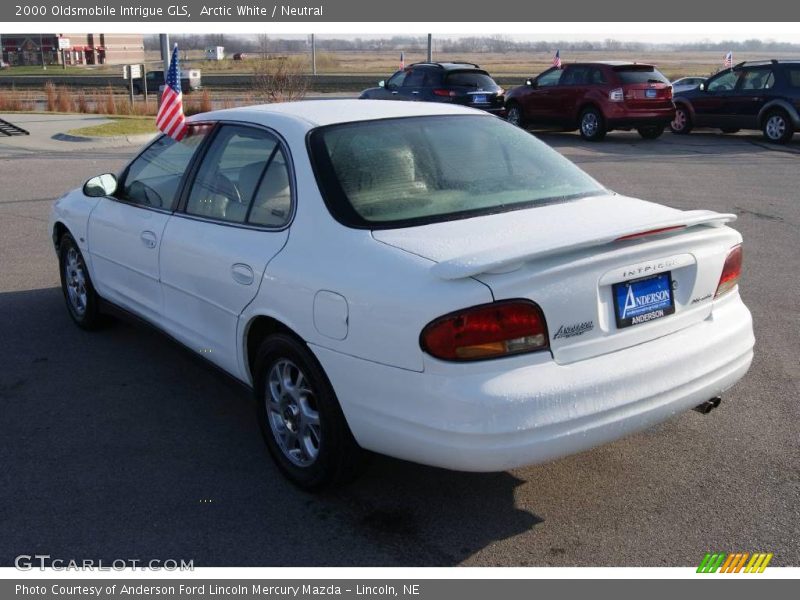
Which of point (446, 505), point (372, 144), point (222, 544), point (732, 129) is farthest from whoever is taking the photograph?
point (732, 129)

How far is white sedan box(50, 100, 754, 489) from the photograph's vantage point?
325 centimetres

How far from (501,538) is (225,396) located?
7.09ft

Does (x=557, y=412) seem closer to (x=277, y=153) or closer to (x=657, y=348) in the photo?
(x=657, y=348)

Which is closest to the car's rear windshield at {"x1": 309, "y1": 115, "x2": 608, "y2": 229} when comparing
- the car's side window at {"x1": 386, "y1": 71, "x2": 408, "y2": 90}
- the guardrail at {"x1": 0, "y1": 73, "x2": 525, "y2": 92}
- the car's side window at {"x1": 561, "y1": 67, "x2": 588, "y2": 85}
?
the car's side window at {"x1": 561, "y1": 67, "x2": 588, "y2": 85}

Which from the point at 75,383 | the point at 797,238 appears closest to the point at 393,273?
the point at 75,383

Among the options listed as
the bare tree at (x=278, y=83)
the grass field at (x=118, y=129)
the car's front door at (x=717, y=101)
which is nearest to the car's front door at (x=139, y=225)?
the grass field at (x=118, y=129)

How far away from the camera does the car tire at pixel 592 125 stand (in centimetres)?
1967

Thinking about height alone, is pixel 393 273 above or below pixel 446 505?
above

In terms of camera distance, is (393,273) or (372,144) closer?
(393,273)

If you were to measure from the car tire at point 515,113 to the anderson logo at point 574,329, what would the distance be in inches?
733

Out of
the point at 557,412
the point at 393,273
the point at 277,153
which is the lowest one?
the point at 557,412

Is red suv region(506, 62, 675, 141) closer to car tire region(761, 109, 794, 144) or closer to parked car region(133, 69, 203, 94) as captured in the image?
car tire region(761, 109, 794, 144)

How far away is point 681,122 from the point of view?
70.6 ft

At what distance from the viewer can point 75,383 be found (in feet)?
17.6
